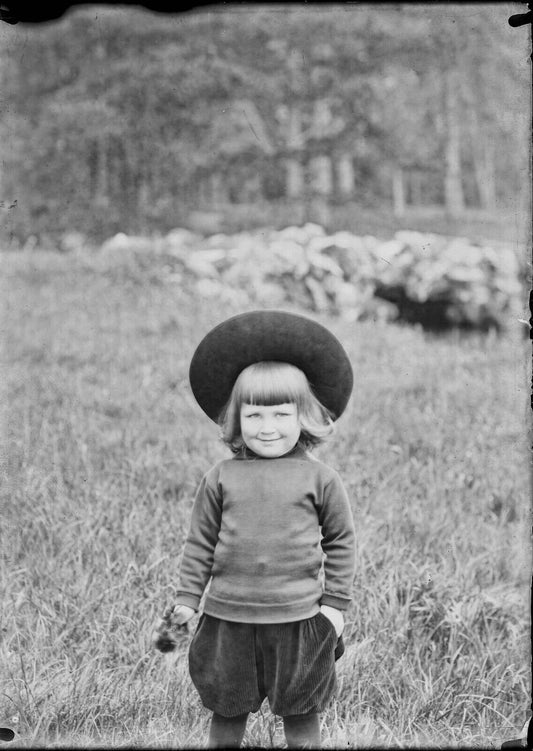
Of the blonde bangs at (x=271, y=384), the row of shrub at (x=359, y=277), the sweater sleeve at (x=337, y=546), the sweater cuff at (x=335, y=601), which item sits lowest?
the sweater cuff at (x=335, y=601)

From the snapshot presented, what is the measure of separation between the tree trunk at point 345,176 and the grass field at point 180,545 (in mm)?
6296

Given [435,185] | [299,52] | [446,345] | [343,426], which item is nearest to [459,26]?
[299,52]

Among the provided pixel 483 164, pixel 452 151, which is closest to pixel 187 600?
pixel 452 151

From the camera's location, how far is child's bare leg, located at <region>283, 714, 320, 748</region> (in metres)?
2.69

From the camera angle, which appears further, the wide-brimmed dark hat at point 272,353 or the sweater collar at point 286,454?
the sweater collar at point 286,454

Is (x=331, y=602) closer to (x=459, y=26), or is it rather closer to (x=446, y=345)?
(x=446, y=345)

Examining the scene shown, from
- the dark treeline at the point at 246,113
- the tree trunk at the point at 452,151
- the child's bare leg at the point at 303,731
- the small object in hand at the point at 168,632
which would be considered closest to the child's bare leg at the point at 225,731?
the child's bare leg at the point at 303,731

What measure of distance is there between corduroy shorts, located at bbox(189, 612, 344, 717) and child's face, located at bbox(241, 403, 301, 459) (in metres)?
0.55

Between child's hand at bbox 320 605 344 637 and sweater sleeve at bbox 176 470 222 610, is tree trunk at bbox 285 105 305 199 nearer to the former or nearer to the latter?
sweater sleeve at bbox 176 470 222 610

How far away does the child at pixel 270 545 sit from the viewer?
259cm

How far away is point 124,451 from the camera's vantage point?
4.25 m

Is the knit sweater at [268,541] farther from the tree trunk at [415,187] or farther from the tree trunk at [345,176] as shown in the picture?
the tree trunk at [415,187]

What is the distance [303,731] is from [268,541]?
66cm

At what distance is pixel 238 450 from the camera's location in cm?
280
